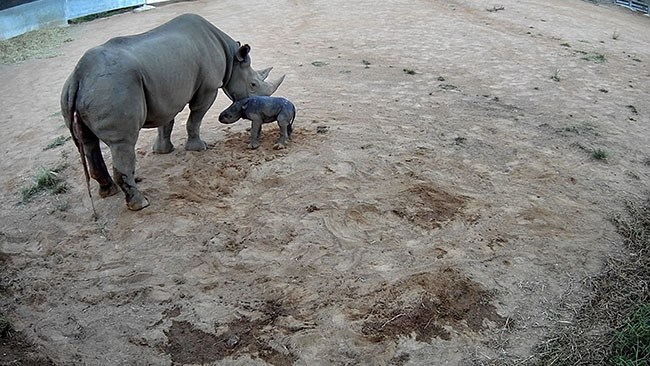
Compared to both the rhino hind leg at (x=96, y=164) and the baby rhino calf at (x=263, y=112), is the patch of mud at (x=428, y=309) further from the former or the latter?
the rhino hind leg at (x=96, y=164)

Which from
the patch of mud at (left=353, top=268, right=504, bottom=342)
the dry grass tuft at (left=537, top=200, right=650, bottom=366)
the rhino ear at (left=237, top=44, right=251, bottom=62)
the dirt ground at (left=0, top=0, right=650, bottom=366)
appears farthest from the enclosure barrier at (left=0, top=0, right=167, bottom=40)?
the dry grass tuft at (left=537, top=200, right=650, bottom=366)

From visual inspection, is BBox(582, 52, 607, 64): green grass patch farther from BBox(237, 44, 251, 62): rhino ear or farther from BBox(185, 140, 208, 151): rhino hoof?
BBox(185, 140, 208, 151): rhino hoof

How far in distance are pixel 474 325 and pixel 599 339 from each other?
28.0 inches

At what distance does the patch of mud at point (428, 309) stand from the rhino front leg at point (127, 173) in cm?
218

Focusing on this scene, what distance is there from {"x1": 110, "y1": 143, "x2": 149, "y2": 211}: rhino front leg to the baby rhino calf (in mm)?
1382

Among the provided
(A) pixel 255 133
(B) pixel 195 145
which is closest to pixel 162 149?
(B) pixel 195 145

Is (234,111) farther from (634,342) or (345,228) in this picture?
(634,342)

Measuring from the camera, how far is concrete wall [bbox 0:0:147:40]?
451 inches

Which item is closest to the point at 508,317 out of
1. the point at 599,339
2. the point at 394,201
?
the point at 599,339

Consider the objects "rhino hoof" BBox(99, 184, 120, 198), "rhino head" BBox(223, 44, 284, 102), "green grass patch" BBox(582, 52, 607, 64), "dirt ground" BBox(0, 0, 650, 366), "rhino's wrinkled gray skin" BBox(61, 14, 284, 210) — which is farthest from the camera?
"green grass patch" BBox(582, 52, 607, 64)

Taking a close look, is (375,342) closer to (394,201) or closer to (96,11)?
(394,201)

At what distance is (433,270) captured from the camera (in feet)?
13.3

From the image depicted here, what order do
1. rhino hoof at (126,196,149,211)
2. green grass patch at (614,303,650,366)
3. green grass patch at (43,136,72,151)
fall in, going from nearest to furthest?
green grass patch at (614,303,650,366) < rhino hoof at (126,196,149,211) < green grass patch at (43,136,72,151)

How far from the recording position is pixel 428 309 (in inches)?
145
